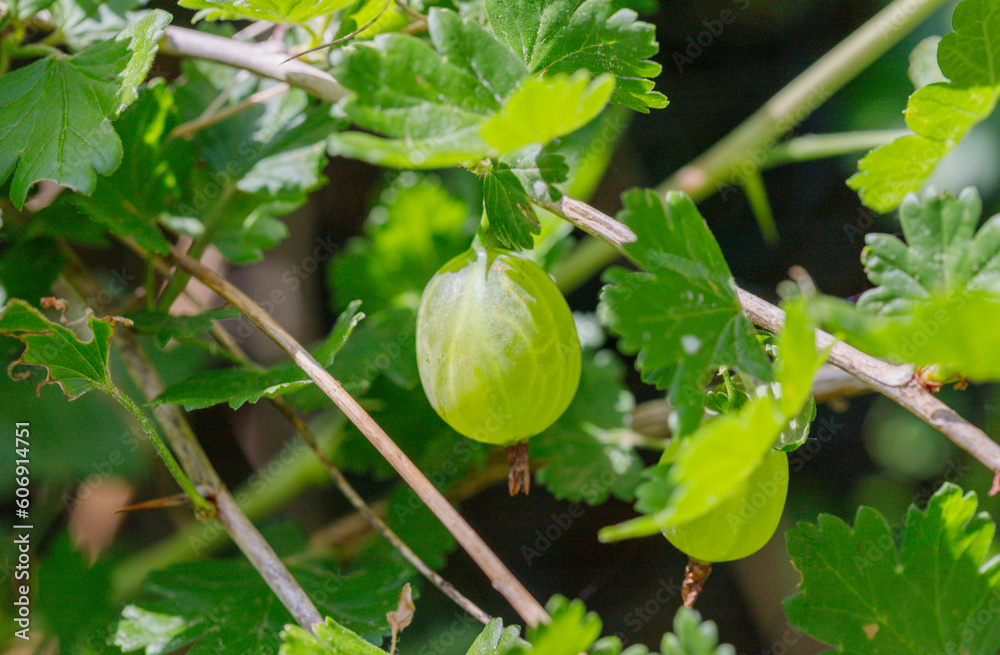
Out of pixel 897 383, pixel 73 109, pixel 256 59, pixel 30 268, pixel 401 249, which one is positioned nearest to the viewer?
pixel 897 383

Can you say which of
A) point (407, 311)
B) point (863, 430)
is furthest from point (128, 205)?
point (863, 430)

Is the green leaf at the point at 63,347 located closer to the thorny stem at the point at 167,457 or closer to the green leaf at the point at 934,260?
the thorny stem at the point at 167,457

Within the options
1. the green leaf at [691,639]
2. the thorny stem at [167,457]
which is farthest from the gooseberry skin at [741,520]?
the thorny stem at [167,457]

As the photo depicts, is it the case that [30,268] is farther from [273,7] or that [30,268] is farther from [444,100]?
[444,100]

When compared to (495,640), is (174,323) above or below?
above

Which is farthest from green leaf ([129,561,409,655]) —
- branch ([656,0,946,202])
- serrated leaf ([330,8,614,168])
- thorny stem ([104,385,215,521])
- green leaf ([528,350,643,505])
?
branch ([656,0,946,202])

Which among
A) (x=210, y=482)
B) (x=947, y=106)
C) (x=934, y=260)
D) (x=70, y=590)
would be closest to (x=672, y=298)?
(x=934, y=260)
